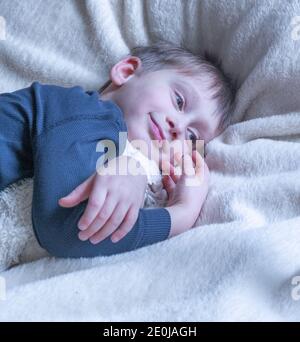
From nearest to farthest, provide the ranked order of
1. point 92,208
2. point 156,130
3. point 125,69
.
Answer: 1. point 92,208
2. point 156,130
3. point 125,69

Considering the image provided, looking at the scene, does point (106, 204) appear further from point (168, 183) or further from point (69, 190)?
point (168, 183)

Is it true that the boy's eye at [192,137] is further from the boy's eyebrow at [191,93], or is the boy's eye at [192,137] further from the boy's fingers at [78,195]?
the boy's fingers at [78,195]

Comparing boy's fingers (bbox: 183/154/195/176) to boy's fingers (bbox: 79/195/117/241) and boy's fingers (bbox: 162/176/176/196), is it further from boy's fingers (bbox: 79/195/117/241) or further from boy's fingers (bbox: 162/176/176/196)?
boy's fingers (bbox: 79/195/117/241)

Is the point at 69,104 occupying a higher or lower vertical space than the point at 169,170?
higher

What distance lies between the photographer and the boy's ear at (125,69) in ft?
3.27

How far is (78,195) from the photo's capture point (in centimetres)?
69

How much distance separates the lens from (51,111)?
2.61 ft

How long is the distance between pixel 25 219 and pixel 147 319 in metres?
0.24

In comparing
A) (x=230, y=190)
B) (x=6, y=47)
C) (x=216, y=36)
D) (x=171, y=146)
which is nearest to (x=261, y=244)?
(x=230, y=190)

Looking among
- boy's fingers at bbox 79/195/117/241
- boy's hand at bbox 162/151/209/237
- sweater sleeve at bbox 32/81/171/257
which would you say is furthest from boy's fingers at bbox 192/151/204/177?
boy's fingers at bbox 79/195/117/241

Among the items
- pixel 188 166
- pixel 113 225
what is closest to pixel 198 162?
pixel 188 166

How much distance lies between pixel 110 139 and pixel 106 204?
0.48 ft

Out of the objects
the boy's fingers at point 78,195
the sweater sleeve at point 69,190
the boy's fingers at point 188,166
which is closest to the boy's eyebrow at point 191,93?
the boy's fingers at point 188,166

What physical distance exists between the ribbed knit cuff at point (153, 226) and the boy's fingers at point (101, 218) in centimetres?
7
